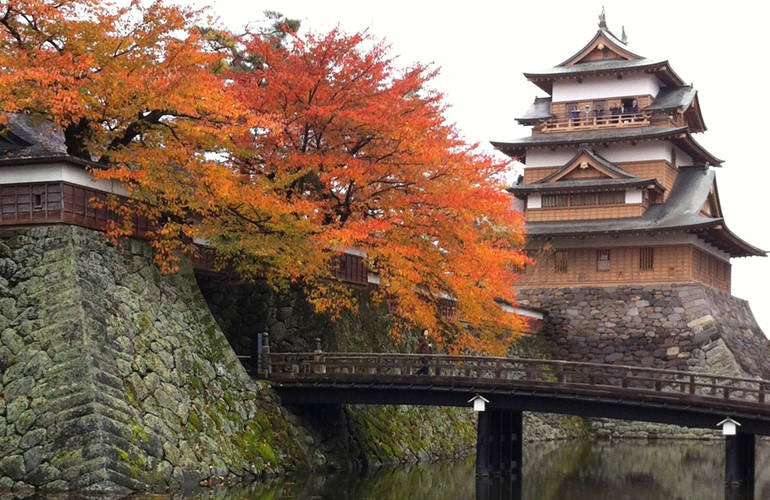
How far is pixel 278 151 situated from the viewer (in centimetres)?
2747

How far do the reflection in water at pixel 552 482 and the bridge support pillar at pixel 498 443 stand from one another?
40cm

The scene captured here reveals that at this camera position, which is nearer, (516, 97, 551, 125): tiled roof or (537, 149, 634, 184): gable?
(537, 149, 634, 184): gable

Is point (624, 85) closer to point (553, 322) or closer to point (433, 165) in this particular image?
point (553, 322)

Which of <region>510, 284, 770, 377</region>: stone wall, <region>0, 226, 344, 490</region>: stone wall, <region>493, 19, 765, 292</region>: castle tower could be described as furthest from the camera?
<region>493, 19, 765, 292</region>: castle tower

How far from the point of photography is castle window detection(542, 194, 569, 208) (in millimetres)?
44594

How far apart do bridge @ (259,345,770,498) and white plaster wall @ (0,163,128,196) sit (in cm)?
622

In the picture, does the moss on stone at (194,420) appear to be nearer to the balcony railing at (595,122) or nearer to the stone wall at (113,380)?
the stone wall at (113,380)

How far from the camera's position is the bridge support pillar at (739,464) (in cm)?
2453

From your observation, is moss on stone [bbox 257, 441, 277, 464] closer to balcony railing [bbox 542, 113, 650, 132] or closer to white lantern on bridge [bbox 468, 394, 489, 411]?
white lantern on bridge [bbox 468, 394, 489, 411]

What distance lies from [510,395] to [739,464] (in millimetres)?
5018

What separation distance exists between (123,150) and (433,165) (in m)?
7.46

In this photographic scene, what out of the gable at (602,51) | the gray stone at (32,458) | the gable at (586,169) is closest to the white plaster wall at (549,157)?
the gable at (586,169)

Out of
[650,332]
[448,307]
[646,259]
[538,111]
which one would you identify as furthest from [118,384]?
[538,111]

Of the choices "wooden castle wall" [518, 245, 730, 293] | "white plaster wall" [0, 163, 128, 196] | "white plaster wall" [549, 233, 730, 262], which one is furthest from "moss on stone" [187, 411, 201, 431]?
"wooden castle wall" [518, 245, 730, 293]
